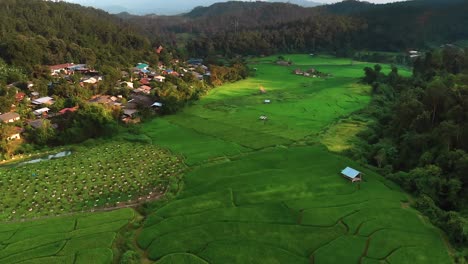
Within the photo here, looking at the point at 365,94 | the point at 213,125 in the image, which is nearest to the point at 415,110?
the point at 213,125

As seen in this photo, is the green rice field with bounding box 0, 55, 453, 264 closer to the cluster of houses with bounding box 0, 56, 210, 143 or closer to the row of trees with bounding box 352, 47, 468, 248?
the row of trees with bounding box 352, 47, 468, 248

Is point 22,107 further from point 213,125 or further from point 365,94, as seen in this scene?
point 365,94

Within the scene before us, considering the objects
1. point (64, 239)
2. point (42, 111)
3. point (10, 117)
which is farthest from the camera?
point (42, 111)

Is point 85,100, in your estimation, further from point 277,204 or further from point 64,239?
point 277,204

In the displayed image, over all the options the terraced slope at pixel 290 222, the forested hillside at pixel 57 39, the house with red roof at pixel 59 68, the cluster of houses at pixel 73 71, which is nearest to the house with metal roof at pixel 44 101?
the cluster of houses at pixel 73 71

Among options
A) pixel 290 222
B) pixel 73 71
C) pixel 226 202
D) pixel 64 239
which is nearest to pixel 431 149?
pixel 290 222

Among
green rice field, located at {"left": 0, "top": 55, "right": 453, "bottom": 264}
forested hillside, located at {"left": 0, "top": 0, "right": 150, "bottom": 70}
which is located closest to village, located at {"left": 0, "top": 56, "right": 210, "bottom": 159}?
forested hillside, located at {"left": 0, "top": 0, "right": 150, "bottom": 70}
